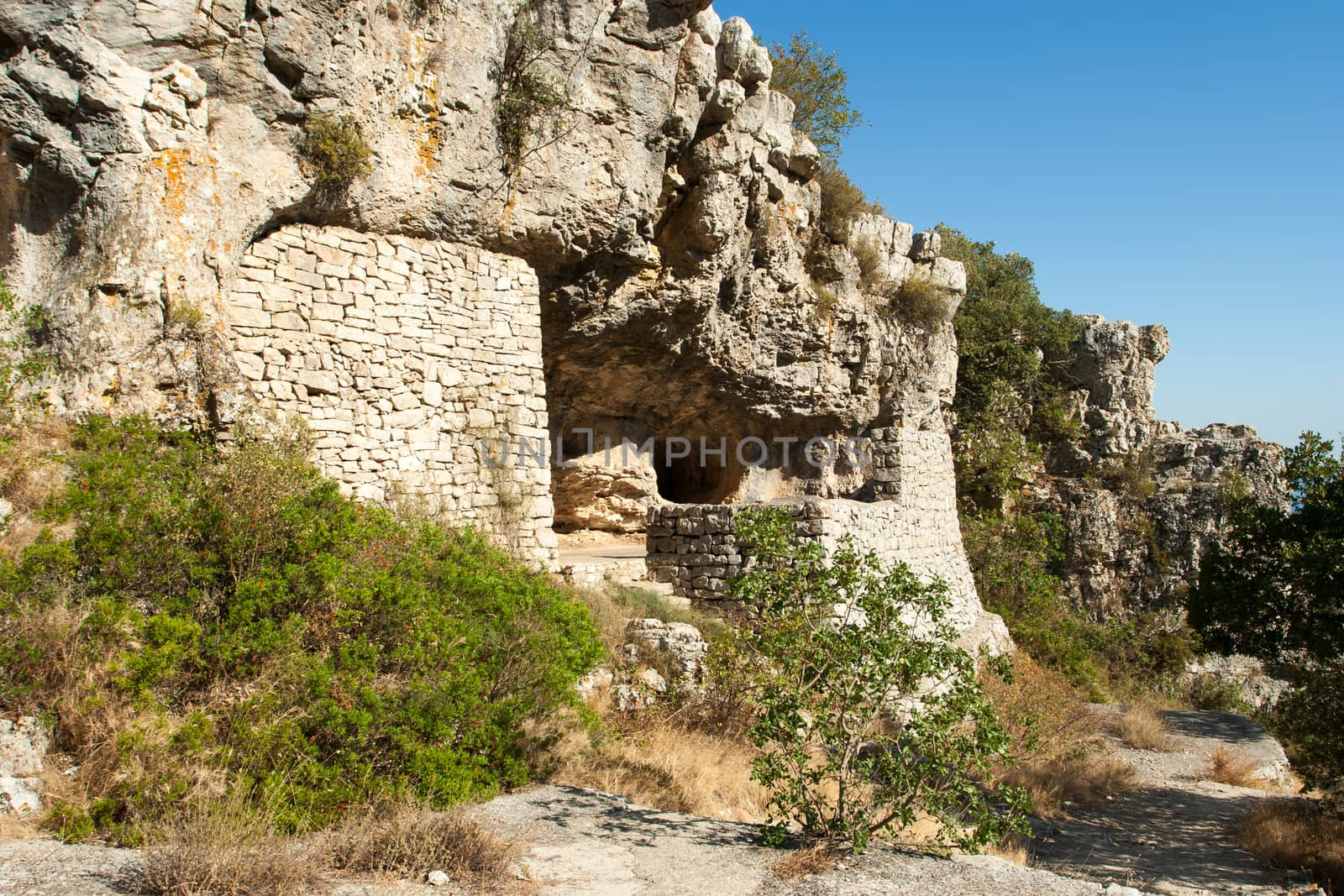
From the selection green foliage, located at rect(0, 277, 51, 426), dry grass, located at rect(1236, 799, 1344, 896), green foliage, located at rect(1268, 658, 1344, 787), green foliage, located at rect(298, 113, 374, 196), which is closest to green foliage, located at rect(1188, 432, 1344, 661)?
green foliage, located at rect(1268, 658, 1344, 787)

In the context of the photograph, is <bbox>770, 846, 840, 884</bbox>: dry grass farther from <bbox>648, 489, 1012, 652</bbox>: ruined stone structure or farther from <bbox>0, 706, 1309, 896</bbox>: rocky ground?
<bbox>648, 489, 1012, 652</bbox>: ruined stone structure

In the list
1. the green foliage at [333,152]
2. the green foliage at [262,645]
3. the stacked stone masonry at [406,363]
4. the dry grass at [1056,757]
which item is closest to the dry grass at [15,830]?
the green foliage at [262,645]

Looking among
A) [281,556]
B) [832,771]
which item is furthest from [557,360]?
[832,771]

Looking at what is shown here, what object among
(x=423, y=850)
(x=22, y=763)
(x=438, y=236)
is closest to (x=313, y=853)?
(x=423, y=850)

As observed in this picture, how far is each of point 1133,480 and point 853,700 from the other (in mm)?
19140

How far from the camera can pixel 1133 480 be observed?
21797mm

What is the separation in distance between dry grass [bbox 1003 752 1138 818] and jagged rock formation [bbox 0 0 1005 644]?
5.01 meters

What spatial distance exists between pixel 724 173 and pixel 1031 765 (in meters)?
8.61

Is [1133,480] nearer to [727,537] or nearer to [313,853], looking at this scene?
[727,537]

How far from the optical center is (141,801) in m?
4.60

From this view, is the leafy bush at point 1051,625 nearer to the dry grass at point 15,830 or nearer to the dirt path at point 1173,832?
the dirt path at point 1173,832

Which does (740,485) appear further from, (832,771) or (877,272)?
(832,771)

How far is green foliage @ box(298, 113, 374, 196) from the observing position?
8.55 m

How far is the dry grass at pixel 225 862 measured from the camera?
12.8 ft
